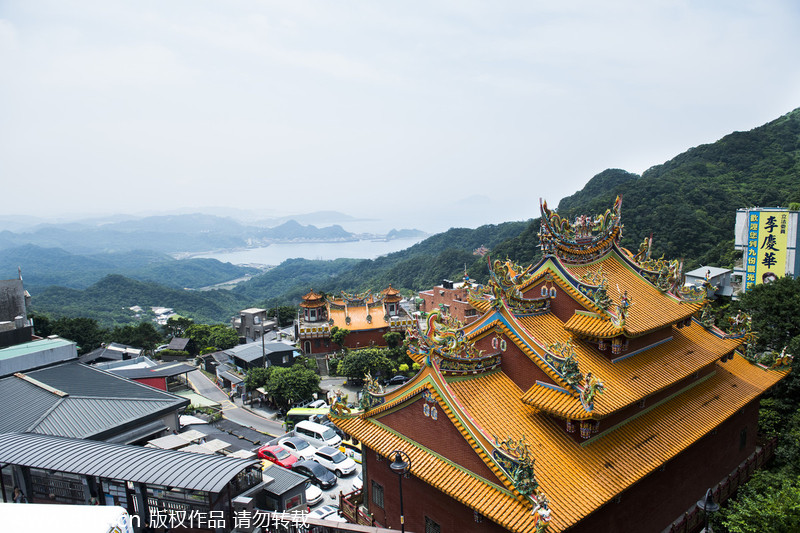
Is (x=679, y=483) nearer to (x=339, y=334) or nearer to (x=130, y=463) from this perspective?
(x=130, y=463)

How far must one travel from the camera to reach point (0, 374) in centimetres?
3000

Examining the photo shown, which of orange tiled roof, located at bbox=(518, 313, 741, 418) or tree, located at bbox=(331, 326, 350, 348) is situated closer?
orange tiled roof, located at bbox=(518, 313, 741, 418)

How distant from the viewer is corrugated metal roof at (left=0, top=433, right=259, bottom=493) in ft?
48.4

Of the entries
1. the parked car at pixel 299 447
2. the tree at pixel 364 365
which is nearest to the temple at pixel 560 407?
the parked car at pixel 299 447

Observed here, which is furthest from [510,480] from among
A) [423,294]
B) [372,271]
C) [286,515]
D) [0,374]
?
[372,271]

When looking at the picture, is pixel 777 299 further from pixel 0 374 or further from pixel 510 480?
pixel 0 374

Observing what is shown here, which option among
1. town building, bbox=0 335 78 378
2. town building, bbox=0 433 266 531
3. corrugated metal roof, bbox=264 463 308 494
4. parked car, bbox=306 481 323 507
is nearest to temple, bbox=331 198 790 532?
corrugated metal roof, bbox=264 463 308 494

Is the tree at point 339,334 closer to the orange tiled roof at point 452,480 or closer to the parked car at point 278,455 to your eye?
the parked car at point 278,455

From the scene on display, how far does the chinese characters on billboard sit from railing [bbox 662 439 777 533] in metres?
22.4

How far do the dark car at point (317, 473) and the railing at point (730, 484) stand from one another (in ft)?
55.3

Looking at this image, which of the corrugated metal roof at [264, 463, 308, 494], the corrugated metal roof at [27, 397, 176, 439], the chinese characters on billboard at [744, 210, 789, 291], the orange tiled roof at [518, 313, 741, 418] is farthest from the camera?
the chinese characters on billboard at [744, 210, 789, 291]

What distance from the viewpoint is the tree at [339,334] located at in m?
53.4

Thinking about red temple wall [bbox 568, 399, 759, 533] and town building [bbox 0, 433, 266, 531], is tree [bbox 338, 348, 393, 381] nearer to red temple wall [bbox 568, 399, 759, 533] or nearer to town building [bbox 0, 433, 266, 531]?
town building [bbox 0, 433, 266, 531]

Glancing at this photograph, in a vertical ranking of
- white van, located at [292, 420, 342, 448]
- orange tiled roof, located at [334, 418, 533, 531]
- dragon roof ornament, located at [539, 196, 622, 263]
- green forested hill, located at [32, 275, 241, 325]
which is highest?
dragon roof ornament, located at [539, 196, 622, 263]
